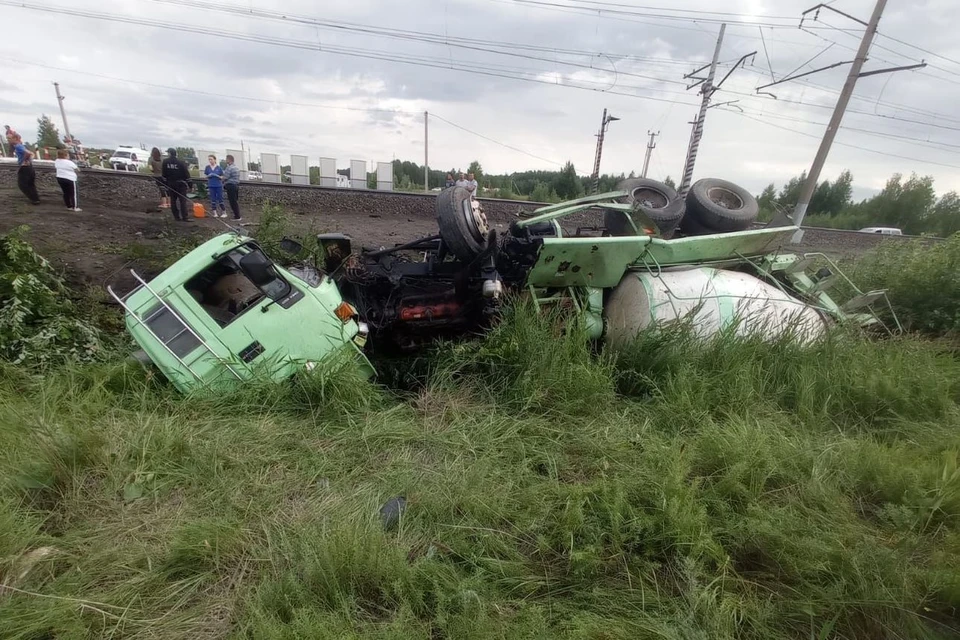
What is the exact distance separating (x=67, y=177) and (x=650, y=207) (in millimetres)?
10777

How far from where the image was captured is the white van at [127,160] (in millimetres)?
31878

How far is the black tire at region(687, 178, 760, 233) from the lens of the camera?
5406 millimetres

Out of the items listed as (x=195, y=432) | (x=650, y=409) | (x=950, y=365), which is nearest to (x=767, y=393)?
(x=650, y=409)

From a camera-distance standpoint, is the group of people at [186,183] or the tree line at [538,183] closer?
the group of people at [186,183]

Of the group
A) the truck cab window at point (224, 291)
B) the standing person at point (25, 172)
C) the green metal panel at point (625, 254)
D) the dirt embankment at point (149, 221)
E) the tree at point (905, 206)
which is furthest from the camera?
the tree at point (905, 206)

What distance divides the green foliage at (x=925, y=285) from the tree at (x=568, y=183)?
27.3 m

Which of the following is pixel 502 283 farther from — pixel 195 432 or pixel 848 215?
pixel 848 215

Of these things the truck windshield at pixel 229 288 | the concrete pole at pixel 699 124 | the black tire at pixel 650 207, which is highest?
the concrete pole at pixel 699 124

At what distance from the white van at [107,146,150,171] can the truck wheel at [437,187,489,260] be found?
35354mm

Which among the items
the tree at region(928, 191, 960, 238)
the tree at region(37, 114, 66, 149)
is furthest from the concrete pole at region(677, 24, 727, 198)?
the tree at region(37, 114, 66, 149)

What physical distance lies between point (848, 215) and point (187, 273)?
47859mm

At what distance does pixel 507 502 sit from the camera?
2512mm

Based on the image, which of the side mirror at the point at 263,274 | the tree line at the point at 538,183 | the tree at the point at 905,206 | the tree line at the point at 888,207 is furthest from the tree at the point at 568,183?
the side mirror at the point at 263,274

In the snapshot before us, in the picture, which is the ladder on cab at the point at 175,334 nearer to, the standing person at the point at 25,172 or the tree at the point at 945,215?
the standing person at the point at 25,172
